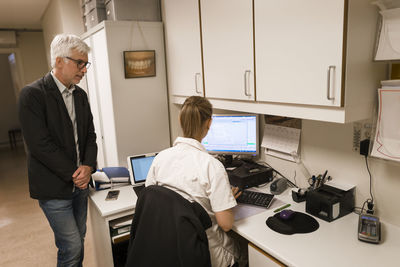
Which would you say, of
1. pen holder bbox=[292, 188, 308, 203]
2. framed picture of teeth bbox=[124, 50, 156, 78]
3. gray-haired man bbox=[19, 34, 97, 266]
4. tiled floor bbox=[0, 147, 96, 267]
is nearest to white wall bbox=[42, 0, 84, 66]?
framed picture of teeth bbox=[124, 50, 156, 78]

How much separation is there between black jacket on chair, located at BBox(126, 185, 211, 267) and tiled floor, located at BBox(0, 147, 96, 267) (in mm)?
1639

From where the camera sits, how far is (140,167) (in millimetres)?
2281

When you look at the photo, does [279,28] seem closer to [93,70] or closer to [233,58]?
[233,58]

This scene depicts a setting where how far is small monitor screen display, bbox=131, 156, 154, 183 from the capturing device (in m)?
2.26

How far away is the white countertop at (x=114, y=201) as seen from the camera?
1872 mm

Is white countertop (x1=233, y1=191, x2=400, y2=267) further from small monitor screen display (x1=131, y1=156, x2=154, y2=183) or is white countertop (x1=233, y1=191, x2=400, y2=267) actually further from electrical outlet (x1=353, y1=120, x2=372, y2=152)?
small monitor screen display (x1=131, y1=156, x2=154, y2=183)

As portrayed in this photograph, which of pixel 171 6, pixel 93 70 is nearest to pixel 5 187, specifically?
pixel 93 70

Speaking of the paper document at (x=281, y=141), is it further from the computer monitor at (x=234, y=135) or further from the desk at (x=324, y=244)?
the desk at (x=324, y=244)

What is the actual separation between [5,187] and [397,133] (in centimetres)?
522

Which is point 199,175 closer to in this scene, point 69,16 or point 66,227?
point 66,227

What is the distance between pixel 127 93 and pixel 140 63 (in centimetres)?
26

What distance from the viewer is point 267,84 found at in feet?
5.32

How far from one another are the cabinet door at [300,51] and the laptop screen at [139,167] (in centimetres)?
104

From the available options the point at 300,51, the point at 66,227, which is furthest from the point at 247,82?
the point at 66,227
